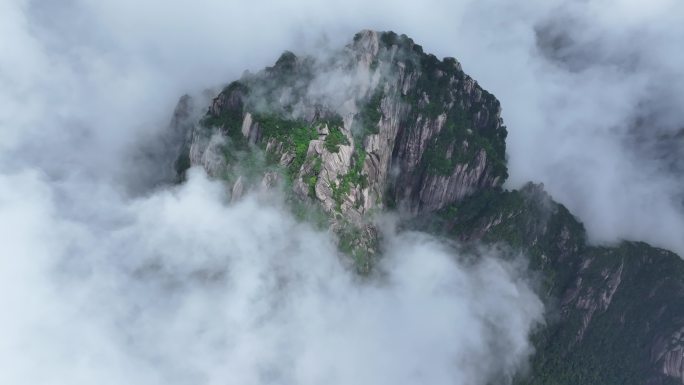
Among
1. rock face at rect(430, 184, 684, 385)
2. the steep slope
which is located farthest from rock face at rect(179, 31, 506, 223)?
rock face at rect(430, 184, 684, 385)

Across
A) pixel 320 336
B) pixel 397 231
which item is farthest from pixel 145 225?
pixel 397 231

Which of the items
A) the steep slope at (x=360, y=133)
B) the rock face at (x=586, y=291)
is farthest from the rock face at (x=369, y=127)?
the rock face at (x=586, y=291)

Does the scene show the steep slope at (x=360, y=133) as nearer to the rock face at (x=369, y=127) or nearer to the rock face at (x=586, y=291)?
the rock face at (x=369, y=127)

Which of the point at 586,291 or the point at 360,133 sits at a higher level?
the point at 360,133

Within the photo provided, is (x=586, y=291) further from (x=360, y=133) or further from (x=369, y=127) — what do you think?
(x=360, y=133)

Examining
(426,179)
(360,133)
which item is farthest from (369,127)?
(426,179)

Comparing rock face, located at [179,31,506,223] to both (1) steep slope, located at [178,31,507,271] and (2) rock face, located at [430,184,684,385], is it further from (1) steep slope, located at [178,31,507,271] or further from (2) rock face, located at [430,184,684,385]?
(2) rock face, located at [430,184,684,385]

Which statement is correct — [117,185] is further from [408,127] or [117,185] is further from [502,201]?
[502,201]

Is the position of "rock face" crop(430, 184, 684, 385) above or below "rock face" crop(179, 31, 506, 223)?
below
